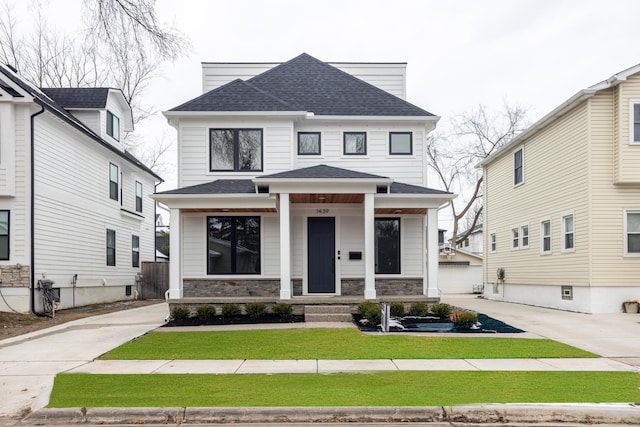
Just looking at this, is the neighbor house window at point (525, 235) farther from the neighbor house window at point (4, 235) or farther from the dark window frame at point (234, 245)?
the neighbor house window at point (4, 235)

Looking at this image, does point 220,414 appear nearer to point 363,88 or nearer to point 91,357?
point 91,357

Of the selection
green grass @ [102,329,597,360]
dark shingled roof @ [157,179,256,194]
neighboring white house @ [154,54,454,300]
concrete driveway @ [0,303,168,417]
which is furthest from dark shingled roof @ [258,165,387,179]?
concrete driveway @ [0,303,168,417]

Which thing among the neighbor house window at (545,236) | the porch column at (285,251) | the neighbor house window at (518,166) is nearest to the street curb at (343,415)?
the porch column at (285,251)

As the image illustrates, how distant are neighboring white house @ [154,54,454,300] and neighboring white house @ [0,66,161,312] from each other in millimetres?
4400

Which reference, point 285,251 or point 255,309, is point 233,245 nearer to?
point 285,251

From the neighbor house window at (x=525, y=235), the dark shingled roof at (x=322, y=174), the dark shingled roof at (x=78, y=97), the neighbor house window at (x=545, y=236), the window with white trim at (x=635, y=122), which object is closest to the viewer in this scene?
the dark shingled roof at (x=322, y=174)

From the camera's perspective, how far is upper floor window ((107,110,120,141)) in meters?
22.4

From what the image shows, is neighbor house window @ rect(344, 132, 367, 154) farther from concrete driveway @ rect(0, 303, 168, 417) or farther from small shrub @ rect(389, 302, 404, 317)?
concrete driveway @ rect(0, 303, 168, 417)

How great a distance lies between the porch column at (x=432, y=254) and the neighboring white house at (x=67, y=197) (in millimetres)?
11650

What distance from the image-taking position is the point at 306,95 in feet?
59.2

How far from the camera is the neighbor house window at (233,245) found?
1582 cm

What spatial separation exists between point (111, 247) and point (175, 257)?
9.90 metres

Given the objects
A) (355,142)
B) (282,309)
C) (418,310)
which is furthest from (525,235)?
(282,309)

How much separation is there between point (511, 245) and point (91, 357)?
56.9 ft
